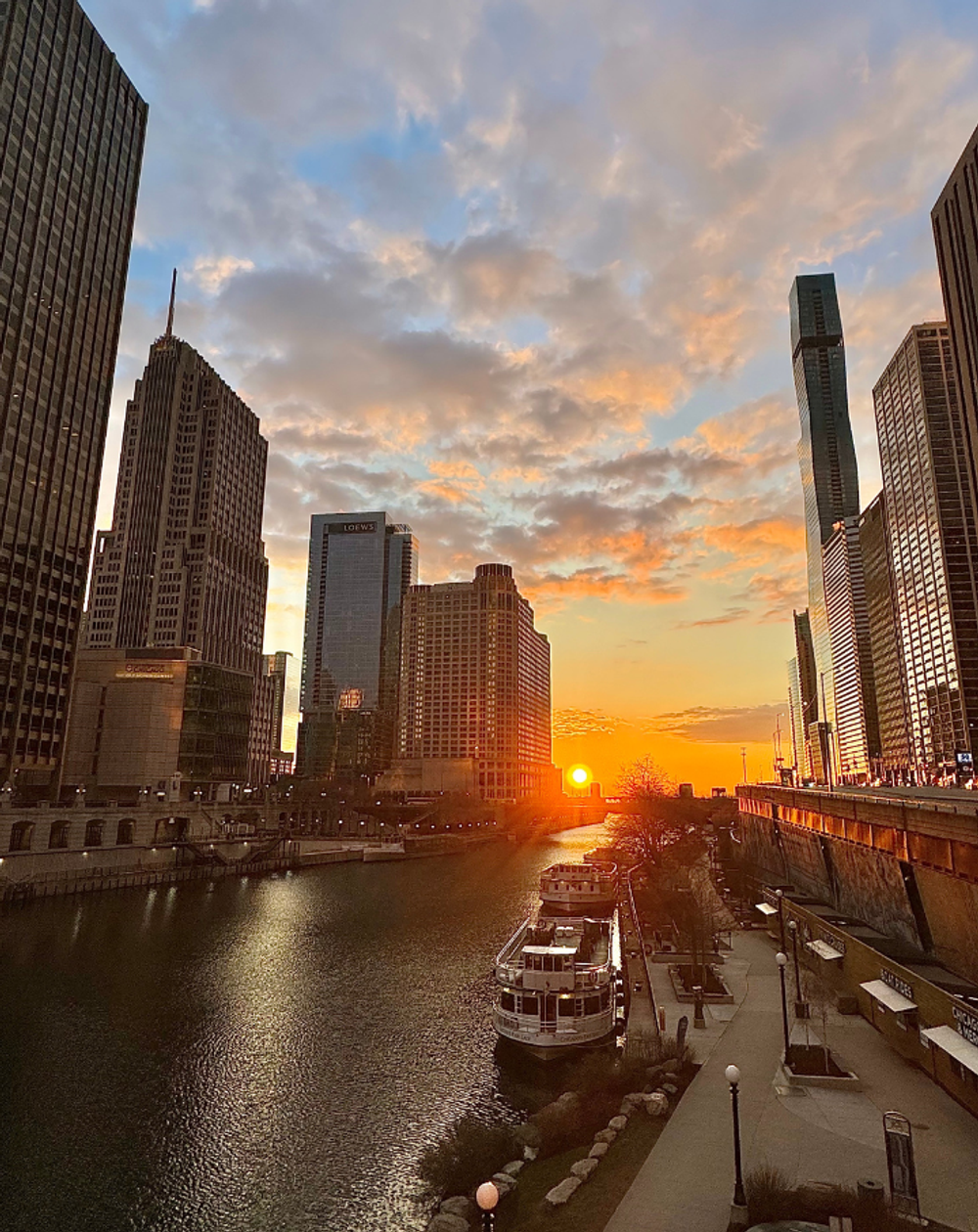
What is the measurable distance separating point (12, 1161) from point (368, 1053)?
697 inches

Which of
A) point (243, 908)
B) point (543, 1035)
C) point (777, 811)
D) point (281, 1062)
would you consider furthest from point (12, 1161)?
point (777, 811)

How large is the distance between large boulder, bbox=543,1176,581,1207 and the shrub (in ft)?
15.3

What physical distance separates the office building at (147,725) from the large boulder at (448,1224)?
13767cm

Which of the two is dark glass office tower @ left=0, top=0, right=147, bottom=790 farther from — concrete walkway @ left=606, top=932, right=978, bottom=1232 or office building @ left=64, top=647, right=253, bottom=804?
concrete walkway @ left=606, top=932, right=978, bottom=1232

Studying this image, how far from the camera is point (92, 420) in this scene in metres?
144

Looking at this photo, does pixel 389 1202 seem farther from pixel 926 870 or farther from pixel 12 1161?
pixel 926 870

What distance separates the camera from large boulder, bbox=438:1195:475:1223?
2339cm

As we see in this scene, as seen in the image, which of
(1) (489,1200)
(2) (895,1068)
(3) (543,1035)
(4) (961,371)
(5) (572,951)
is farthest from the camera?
(4) (961,371)

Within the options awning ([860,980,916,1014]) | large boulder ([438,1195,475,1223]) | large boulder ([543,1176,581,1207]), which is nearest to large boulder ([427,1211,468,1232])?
large boulder ([438,1195,475,1223])

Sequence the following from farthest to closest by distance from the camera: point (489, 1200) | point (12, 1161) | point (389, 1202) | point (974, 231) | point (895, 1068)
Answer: point (974, 231) < point (895, 1068) < point (12, 1161) < point (389, 1202) < point (489, 1200)

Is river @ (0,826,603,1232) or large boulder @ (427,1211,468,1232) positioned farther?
river @ (0,826,603,1232)

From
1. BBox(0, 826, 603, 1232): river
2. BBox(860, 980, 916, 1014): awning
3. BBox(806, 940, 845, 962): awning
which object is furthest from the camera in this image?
BBox(806, 940, 845, 962): awning

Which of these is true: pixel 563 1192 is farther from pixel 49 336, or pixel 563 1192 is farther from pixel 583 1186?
pixel 49 336

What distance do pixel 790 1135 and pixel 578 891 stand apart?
194 feet
